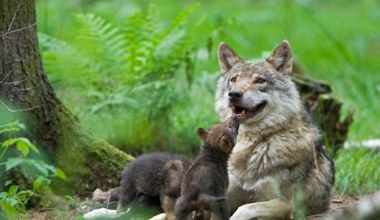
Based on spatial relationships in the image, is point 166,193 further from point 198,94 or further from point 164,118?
point 198,94

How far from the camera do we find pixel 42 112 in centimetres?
878

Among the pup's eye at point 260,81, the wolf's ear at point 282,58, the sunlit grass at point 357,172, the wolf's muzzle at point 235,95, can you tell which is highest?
the wolf's ear at point 282,58

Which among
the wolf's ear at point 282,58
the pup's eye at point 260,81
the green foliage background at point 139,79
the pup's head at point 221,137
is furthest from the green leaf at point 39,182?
the green foliage background at point 139,79

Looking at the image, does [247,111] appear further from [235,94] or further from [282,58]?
[282,58]

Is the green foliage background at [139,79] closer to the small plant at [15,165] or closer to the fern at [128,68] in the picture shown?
the fern at [128,68]

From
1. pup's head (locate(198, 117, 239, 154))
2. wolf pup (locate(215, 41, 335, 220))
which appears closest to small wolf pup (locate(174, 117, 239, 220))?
pup's head (locate(198, 117, 239, 154))

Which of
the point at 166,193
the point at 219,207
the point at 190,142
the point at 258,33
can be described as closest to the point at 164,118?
the point at 190,142

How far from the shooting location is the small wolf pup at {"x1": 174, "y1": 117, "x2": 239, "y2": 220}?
7.43 m

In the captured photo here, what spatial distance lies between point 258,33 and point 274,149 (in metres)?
10.8

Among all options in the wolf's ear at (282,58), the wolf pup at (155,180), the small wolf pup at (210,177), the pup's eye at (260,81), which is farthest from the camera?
the wolf's ear at (282,58)

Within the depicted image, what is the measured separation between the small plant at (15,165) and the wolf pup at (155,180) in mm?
681

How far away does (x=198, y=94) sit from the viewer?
506 inches

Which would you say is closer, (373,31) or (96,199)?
(96,199)

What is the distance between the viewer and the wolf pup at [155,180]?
8.02m
